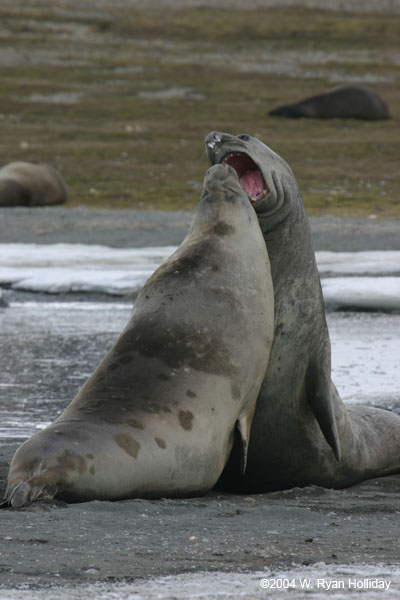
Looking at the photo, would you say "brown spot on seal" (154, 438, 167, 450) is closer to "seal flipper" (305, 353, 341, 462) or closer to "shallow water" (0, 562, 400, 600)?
"seal flipper" (305, 353, 341, 462)

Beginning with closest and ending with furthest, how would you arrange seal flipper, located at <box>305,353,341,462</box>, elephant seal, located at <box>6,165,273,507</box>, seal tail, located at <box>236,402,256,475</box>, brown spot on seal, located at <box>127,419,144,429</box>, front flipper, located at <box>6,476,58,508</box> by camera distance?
front flipper, located at <box>6,476,58,508</box> < elephant seal, located at <box>6,165,273,507</box> < brown spot on seal, located at <box>127,419,144,429</box> < seal tail, located at <box>236,402,256,475</box> < seal flipper, located at <box>305,353,341,462</box>

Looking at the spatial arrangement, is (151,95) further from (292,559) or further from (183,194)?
(292,559)

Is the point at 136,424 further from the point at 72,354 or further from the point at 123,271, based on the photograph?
the point at 123,271

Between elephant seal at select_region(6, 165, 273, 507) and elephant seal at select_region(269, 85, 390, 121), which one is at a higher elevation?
elephant seal at select_region(269, 85, 390, 121)

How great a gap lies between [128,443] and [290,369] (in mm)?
1059

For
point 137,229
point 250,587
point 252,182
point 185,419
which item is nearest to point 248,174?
point 252,182

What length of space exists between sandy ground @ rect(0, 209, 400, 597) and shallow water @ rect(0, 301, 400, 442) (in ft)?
4.61

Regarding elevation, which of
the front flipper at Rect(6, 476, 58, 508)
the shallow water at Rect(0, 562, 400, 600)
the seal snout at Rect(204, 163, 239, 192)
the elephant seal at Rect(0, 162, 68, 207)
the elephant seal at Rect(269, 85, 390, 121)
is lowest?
the shallow water at Rect(0, 562, 400, 600)

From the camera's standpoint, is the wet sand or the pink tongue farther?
the pink tongue

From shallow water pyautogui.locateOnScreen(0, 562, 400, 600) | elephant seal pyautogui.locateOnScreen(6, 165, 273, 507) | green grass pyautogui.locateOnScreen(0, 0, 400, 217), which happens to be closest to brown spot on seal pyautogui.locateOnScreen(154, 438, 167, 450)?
elephant seal pyautogui.locateOnScreen(6, 165, 273, 507)

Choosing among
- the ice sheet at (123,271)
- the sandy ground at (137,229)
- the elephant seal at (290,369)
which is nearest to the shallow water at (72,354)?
the ice sheet at (123,271)

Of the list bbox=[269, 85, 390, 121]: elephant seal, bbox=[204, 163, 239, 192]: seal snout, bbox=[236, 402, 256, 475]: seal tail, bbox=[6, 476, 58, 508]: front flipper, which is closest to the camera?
bbox=[6, 476, 58, 508]: front flipper

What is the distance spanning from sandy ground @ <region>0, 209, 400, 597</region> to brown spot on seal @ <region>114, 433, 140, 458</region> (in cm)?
17

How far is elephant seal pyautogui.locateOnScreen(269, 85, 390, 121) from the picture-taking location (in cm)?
3014
